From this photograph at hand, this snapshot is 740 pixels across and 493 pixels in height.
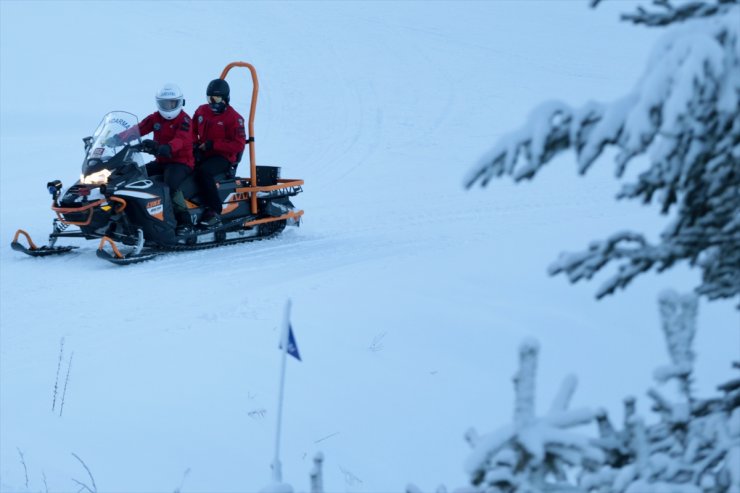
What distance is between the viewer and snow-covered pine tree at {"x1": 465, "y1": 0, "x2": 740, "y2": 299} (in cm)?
186

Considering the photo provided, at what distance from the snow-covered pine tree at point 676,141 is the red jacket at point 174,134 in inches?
276

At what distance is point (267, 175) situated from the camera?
33.3 ft

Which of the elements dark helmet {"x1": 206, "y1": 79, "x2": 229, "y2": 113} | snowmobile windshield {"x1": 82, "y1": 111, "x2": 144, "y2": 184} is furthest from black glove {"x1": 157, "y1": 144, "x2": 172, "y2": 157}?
dark helmet {"x1": 206, "y1": 79, "x2": 229, "y2": 113}

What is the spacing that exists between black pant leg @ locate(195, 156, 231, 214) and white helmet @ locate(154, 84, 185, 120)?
23.1 inches

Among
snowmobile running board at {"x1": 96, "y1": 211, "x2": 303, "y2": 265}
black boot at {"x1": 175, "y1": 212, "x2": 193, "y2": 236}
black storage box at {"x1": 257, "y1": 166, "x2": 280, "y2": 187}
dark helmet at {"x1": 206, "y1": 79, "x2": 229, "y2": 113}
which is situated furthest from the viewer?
black storage box at {"x1": 257, "y1": 166, "x2": 280, "y2": 187}

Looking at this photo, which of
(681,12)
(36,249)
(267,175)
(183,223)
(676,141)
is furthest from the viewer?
(267,175)

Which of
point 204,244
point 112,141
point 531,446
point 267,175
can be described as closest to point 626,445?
point 531,446

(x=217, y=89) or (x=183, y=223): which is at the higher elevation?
(x=217, y=89)

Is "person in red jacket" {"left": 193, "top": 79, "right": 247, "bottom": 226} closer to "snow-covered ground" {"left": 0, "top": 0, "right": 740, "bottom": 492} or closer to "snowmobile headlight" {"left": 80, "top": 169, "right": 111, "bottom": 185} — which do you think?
"snow-covered ground" {"left": 0, "top": 0, "right": 740, "bottom": 492}

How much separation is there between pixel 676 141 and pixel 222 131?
767 centimetres

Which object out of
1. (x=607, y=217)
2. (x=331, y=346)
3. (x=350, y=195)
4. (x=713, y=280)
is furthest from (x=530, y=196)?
(x=713, y=280)

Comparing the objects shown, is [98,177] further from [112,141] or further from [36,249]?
[36,249]

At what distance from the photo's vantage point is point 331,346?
688cm

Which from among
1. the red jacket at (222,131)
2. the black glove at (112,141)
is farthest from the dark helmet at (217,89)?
the black glove at (112,141)
